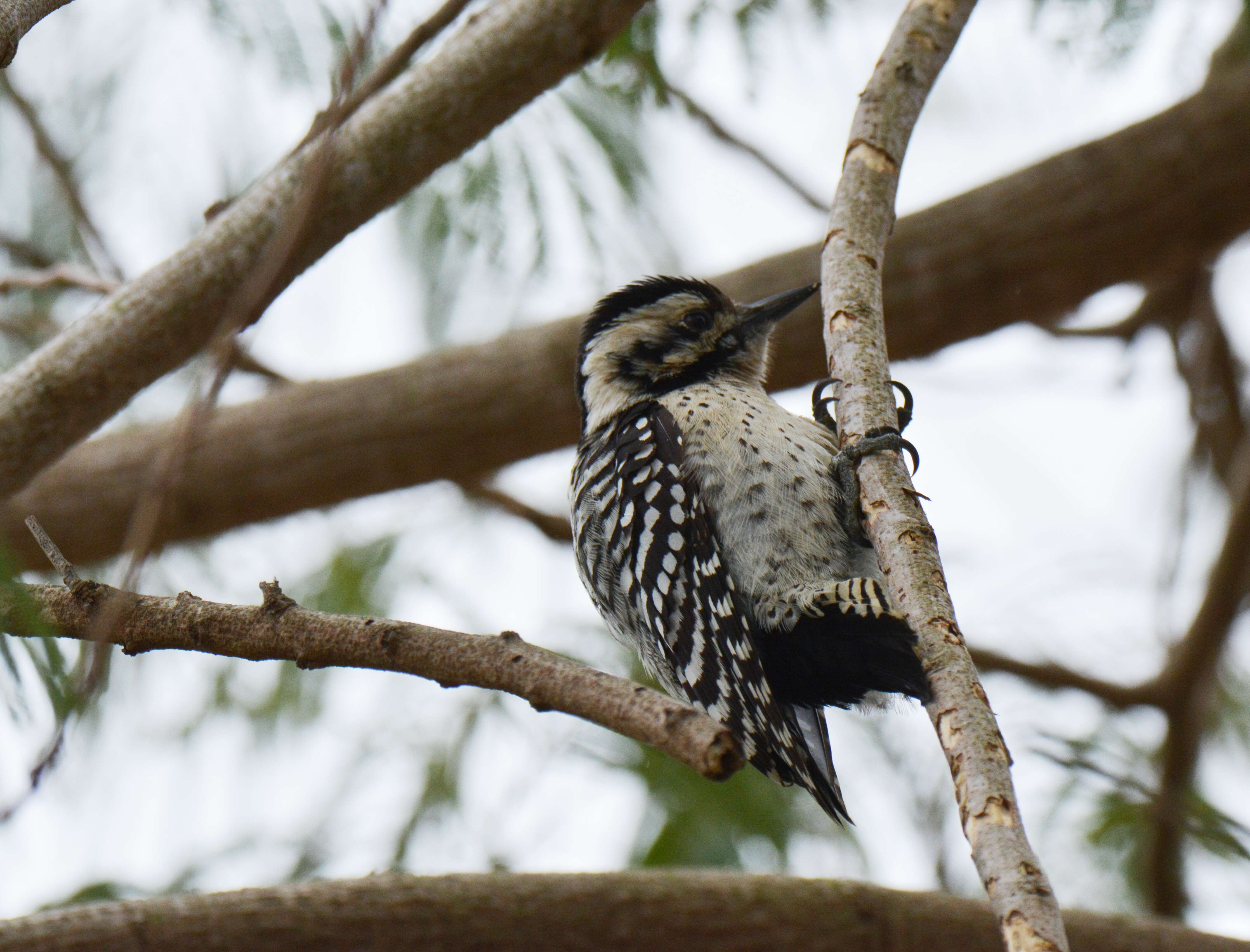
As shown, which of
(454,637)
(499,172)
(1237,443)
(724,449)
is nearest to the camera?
(454,637)

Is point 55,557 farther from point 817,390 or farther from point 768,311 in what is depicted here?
point 768,311

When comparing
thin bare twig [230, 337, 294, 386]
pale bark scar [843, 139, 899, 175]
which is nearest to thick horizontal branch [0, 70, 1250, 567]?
thin bare twig [230, 337, 294, 386]

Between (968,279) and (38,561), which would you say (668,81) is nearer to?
(968,279)

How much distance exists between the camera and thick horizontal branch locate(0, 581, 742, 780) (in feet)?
5.10

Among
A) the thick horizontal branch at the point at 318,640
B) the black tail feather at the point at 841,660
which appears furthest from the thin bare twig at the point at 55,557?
the black tail feather at the point at 841,660

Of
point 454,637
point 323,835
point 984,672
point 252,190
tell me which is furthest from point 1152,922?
point 252,190

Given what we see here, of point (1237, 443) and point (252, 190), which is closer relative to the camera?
point (252, 190)

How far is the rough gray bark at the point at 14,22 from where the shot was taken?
1.49 m

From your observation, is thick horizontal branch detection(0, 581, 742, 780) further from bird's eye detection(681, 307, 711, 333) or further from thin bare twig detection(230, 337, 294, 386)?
thin bare twig detection(230, 337, 294, 386)

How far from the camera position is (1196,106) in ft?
13.0

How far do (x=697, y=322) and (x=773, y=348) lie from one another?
664 millimetres

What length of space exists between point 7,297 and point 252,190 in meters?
1.99

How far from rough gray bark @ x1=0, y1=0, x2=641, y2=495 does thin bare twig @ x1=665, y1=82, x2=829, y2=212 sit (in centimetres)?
122

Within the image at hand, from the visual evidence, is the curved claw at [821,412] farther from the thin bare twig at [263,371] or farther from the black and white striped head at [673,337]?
the thin bare twig at [263,371]
